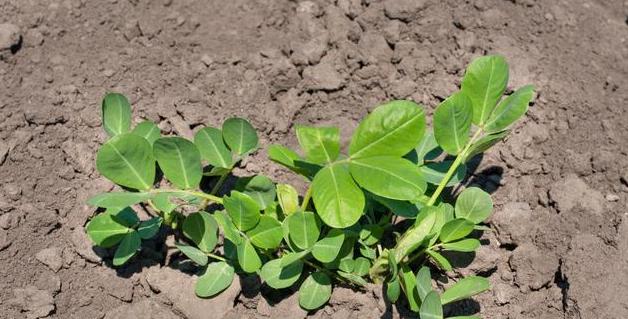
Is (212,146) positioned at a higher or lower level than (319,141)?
lower

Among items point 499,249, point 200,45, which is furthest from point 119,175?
point 499,249

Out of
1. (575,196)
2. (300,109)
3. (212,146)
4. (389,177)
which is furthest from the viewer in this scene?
(300,109)

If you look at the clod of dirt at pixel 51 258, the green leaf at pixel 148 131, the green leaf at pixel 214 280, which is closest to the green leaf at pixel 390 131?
the green leaf at pixel 214 280

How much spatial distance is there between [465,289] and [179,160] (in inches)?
36.8

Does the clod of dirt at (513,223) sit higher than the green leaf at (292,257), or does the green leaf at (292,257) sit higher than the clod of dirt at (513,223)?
the green leaf at (292,257)

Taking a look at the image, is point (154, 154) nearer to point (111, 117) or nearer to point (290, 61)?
point (111, 117)

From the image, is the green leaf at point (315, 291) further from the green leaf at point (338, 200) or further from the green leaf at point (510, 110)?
the green leaf at point (510, 110)

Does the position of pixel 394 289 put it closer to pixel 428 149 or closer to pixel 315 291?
pixel 315 291

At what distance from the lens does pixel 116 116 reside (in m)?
2.52

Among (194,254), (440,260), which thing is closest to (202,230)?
(194,254)

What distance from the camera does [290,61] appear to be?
2977mm

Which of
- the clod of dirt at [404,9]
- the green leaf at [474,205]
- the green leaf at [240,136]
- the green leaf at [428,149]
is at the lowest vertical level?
the green leaf at [474,205]

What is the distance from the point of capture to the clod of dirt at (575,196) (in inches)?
102

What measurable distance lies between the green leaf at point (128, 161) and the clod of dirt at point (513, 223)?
1140mm
